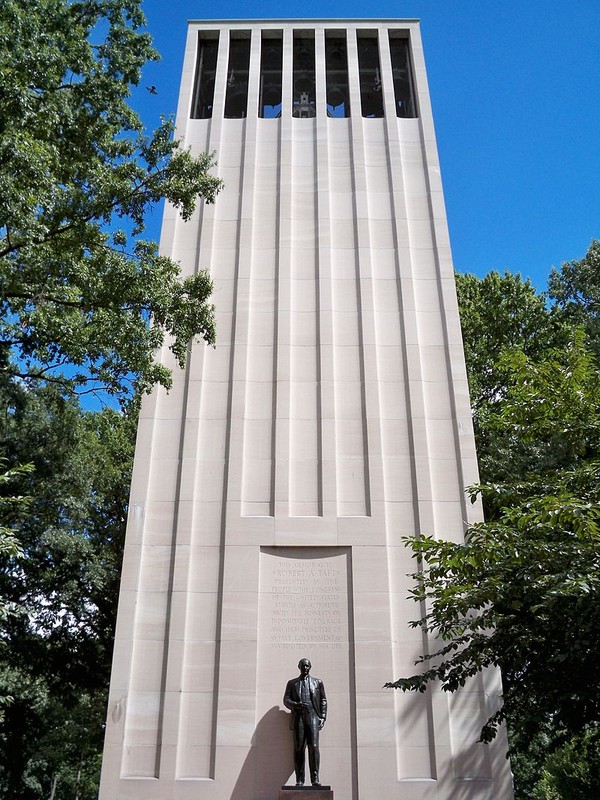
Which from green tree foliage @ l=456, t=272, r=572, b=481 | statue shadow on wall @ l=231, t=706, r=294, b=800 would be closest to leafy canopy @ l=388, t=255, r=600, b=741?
statue shadow on wall @ l=231, t=706, r=294, b=800

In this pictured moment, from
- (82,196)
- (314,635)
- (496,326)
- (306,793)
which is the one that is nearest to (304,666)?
(314,635)

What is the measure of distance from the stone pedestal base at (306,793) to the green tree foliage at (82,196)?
884 centimetres

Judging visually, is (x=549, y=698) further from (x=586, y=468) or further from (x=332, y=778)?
(x=332, y=778)

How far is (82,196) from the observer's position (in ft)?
46.7

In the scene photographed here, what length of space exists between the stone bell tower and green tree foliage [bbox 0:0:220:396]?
3.16 m

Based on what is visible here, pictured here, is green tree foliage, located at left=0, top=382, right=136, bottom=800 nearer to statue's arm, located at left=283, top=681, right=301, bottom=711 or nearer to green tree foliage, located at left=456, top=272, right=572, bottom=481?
statue's arm, located at left=283, top=681, right=301, bottom=711

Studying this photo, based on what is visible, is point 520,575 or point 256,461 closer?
point 520,575

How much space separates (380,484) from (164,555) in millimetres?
5552

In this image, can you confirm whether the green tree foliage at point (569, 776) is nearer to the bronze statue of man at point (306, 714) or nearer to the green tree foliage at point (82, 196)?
the bronze statue of man at point (306, 714)

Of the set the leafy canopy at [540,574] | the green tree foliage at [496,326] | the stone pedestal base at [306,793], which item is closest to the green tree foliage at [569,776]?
the stone pedestal base at [306,793]

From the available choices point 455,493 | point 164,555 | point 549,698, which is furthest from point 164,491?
point 549,698

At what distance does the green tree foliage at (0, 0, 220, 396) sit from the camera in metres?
12.8

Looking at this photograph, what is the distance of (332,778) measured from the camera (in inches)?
539

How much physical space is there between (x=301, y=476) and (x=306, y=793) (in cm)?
701
